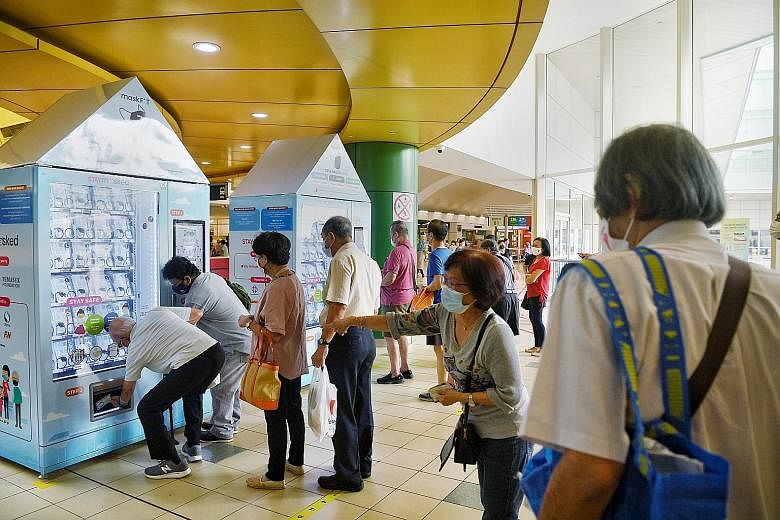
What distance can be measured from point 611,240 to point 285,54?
3.98 m

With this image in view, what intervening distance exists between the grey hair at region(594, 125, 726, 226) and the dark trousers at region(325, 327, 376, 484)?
2249mm

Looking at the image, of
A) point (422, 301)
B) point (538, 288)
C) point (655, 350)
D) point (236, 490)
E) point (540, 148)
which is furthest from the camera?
point (540, 148)

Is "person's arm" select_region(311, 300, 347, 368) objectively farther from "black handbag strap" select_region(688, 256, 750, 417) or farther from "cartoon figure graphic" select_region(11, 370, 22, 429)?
"black handbag strap" select_region(688, 256, 750, 417)

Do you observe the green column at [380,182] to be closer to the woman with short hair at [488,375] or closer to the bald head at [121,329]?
the bald head at [121,329]

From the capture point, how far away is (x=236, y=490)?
10.6 feet

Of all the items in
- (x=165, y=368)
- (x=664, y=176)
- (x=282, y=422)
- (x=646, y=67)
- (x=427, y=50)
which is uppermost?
(x=646, y=67)

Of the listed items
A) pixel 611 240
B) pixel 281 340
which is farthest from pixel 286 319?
pixel 611 240

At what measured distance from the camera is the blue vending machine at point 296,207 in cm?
507

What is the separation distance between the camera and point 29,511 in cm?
293

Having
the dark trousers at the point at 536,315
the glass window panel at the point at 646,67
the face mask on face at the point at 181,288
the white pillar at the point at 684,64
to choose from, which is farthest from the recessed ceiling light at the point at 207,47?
the glass window panel at the point at 646,67

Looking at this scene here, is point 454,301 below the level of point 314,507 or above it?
above

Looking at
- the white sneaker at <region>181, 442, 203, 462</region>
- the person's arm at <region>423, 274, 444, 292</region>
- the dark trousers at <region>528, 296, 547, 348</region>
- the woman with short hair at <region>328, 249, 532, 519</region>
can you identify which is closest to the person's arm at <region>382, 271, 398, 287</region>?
the person's arm at <region>423, 274, 444, 292</region>

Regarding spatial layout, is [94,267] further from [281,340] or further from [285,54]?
[285,54]

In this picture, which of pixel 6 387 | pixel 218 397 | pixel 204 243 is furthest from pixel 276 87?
pixel 6 387
